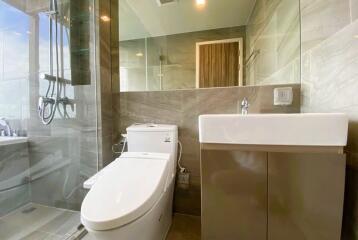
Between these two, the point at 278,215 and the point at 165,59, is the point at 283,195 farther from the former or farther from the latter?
the point at 165,59

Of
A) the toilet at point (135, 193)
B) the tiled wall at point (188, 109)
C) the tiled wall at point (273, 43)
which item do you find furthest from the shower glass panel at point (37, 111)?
the tiled wall at point (273, 43)

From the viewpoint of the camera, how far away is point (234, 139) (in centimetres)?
80

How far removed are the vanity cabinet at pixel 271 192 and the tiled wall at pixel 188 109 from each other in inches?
22.5

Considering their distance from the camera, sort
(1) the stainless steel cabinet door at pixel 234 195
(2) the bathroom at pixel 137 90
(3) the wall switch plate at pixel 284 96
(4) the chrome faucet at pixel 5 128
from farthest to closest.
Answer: (4) the chrome faucet at pixel 5 128
(3) the wall switch plate at pixel 284 96
(2) the bathroom at pixel 137 90
(1) the stainless steel cabinet door at pixel 234 195

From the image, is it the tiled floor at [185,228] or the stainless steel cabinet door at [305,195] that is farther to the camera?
the tiled floor at [185,228]

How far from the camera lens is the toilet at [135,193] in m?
0.71

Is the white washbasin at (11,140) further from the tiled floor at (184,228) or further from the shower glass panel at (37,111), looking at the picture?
the tiled floor at (184,228)

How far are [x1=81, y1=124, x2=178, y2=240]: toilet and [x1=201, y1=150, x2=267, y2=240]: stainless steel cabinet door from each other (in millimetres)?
252

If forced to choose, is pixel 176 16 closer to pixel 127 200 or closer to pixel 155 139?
pixel 155 139

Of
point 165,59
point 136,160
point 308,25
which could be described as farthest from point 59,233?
point 308,25

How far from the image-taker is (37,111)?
1554mm

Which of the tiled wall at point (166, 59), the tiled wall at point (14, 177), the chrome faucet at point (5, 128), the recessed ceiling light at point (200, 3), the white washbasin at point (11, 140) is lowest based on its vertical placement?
the tiled wall at point (14, 177)

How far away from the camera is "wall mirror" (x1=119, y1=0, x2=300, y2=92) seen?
1305 mm

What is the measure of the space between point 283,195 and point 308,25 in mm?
983
